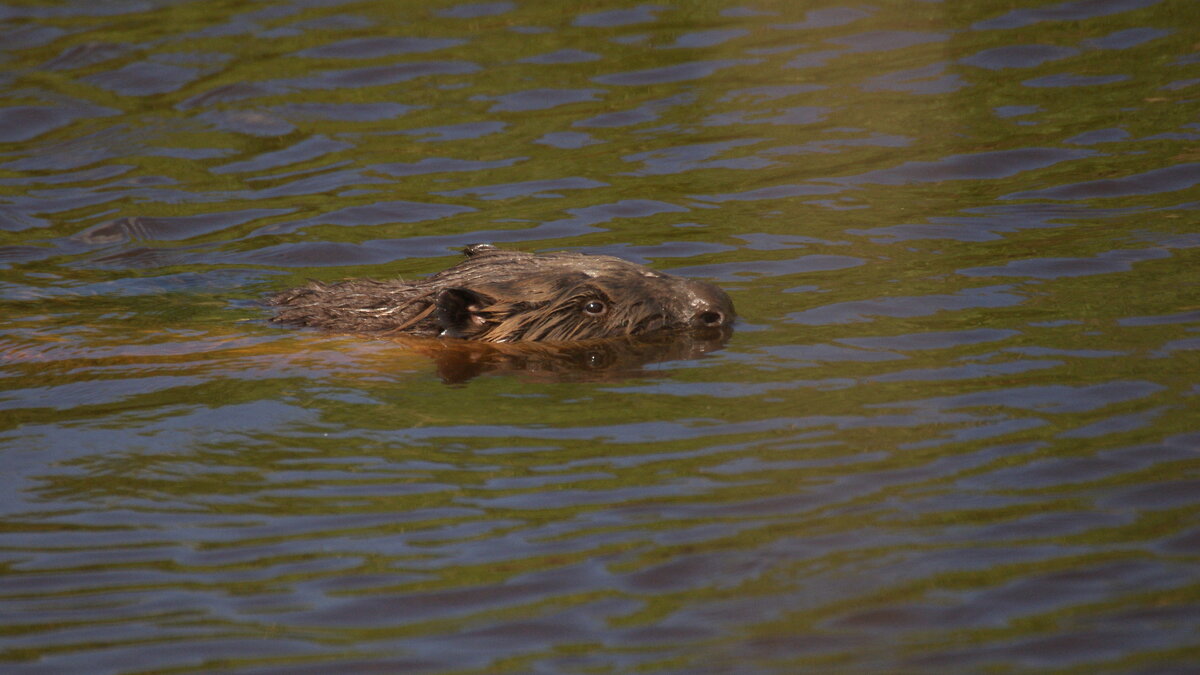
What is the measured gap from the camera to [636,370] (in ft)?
20.2

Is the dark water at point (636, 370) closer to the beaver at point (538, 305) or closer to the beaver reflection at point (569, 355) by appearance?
the beaver reflection at point (569, 355)

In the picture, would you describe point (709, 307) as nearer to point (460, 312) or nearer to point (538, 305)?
point (538, 305)

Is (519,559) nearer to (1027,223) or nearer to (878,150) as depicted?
(1027,223)

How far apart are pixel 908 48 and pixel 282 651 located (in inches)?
339

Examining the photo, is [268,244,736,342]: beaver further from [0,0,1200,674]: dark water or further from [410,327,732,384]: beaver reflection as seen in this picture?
[0,0,1200,674]: dark water

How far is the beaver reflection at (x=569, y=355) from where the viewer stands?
621cm

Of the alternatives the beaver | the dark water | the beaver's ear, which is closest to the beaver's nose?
the beaver

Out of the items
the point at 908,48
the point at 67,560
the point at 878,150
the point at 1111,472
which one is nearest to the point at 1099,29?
the point at 908,48

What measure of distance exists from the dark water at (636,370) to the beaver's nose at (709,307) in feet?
0.39

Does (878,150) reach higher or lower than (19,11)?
lower

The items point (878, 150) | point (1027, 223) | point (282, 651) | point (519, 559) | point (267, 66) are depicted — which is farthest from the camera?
point (267, 66)

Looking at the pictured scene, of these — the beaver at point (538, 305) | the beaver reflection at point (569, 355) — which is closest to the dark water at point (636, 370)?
the beaver reflection at point (569, 355)

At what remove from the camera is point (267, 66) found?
12102mm

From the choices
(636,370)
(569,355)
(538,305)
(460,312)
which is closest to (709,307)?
(636,370)
